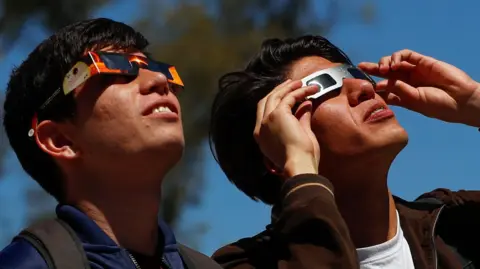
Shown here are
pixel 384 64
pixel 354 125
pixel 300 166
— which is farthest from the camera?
pixel 384 64

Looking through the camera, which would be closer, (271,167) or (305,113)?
(305,113)

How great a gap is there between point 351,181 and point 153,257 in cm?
99

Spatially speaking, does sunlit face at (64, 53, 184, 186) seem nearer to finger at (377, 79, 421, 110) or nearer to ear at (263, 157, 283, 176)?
ear at (263, 157, 283, 176)

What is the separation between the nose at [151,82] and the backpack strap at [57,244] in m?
0.54

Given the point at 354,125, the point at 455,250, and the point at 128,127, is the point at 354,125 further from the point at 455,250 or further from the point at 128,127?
the point at 128,127

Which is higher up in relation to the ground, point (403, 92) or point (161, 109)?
point (161, 109)

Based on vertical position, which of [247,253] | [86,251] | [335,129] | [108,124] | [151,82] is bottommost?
[247,253]

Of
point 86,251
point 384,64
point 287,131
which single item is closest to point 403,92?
point 384,64

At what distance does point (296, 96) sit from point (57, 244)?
1.27 m

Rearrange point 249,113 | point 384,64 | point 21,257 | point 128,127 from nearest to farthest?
point 21,257
point 128,127
point 249,113
point 384,64

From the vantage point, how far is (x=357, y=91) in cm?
379

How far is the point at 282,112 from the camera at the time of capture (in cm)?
357

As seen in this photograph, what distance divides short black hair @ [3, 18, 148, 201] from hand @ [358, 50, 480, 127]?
1301 millimetres

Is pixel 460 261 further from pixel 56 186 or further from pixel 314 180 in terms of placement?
pixel 56 186
